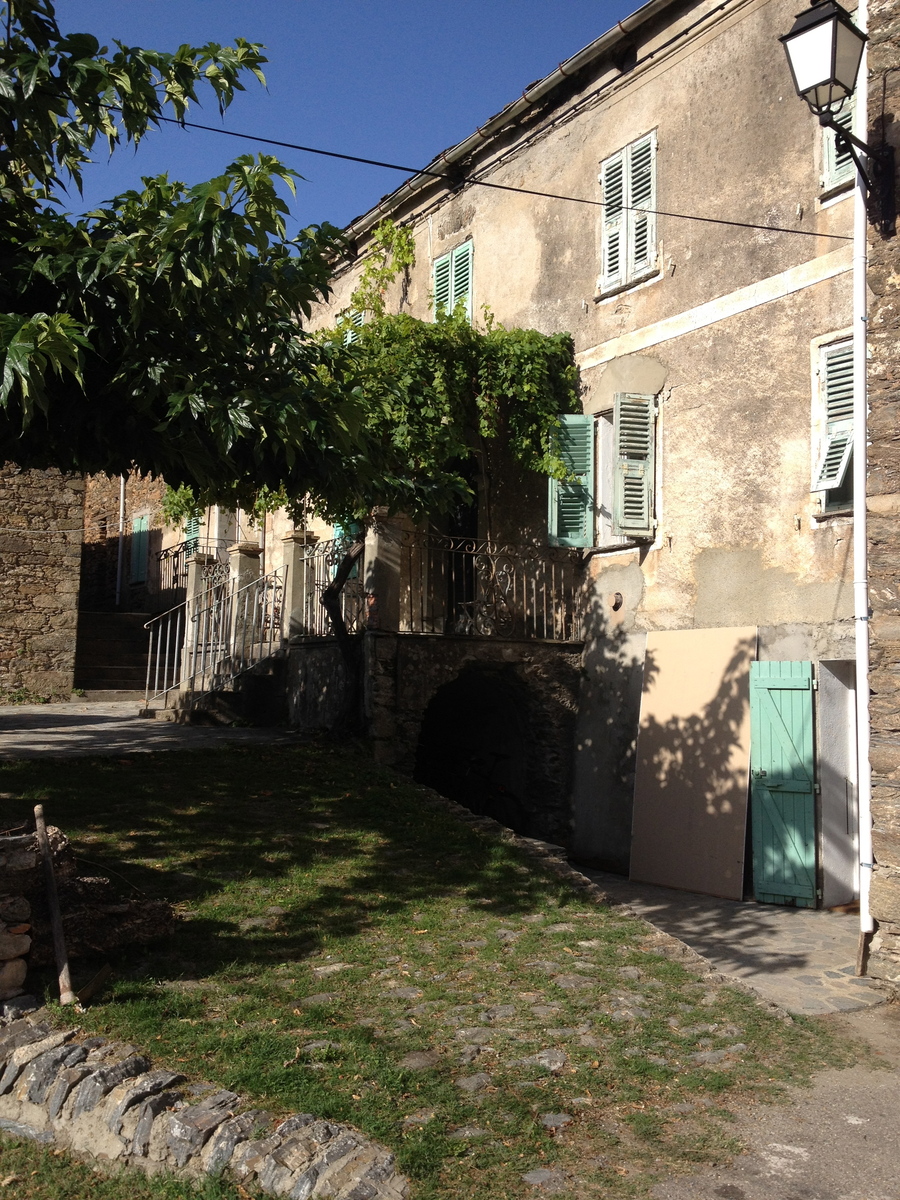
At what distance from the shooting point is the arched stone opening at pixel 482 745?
42.1 feet

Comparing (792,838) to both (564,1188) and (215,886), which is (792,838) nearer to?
(215,886)

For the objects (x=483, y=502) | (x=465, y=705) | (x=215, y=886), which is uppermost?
(x=483, y=502)

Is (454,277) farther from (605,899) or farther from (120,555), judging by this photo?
(120,555)

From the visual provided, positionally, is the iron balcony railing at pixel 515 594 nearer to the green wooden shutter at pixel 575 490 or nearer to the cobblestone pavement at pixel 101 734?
the green wooden shutter at pixel 575 490

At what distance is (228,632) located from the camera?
548 inches

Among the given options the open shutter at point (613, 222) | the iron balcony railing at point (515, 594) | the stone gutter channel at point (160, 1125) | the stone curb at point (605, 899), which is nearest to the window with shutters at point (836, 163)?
the open shutter at point (613, 222)

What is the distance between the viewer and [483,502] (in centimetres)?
1380

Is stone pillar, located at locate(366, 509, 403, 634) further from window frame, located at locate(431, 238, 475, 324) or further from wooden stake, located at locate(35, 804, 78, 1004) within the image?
wooden stake, located at locate(35, 804, 78, 1004)

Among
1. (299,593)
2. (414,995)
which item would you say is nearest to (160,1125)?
(414,995)

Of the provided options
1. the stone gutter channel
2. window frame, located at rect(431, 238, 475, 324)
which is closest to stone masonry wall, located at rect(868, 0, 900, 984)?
the stone gutter channel

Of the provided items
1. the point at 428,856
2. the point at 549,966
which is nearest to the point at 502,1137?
the point at 549,966

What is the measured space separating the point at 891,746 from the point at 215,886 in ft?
14.8

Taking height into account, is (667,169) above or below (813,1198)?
above

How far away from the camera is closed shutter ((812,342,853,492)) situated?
9789 millimetres
